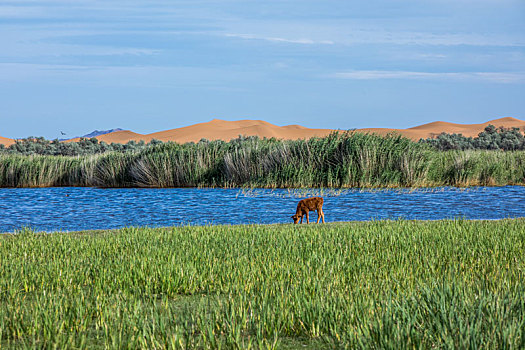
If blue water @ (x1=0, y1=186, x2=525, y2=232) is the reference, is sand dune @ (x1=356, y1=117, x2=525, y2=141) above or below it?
above

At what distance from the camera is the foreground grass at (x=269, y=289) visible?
3.50 meters

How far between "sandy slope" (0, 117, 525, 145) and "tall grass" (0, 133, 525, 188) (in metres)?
47.7

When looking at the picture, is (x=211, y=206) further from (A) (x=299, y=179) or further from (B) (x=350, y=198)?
(A) (x=299, y=179)

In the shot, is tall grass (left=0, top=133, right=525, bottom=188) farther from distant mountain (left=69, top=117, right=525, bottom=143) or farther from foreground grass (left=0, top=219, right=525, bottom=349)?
distant mountain (left=69, top=117, right=525, bottom=143)

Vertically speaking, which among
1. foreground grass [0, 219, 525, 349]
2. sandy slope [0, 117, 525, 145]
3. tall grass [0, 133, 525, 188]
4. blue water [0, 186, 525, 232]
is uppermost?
sandy slope [0, 117, 525, 145]

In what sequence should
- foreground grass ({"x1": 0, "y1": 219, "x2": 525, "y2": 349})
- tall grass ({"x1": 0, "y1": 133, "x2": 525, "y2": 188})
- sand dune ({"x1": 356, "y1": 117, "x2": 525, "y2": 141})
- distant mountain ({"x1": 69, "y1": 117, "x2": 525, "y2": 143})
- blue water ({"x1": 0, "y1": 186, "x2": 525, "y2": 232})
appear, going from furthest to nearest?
sand dune ({"x1": 356, "y1": 117, "x2": 525, "y2": 141}) < distant mountain ({"x1": 69, "y1": 117, "x2": 525, "y2": 143}) < tall grass ({"x1": 0, "y1": 133, "x2": 525, "y2": 188}) < blue water ({"x1": 0, "y1": 186, "x2": 525, "y2": 232}) < foreground grass ({"x1": 0, "y1": 219, "x2": 525, "y2": 349})

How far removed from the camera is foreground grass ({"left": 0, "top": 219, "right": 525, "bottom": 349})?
3502 millimetres

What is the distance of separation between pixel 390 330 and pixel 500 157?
25285mm

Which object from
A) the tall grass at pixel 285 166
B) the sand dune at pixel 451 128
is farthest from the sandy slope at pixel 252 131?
the tall grass at pixel 285 166

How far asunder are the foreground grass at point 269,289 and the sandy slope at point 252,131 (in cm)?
6807

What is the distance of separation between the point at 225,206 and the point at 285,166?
6.61m

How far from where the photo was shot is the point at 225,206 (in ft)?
56.2

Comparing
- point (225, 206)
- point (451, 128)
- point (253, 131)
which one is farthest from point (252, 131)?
point (225, 206)

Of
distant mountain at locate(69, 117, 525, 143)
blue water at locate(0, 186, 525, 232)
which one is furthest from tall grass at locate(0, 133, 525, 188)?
distant mountain at locate(69, 117, 525, 143)
